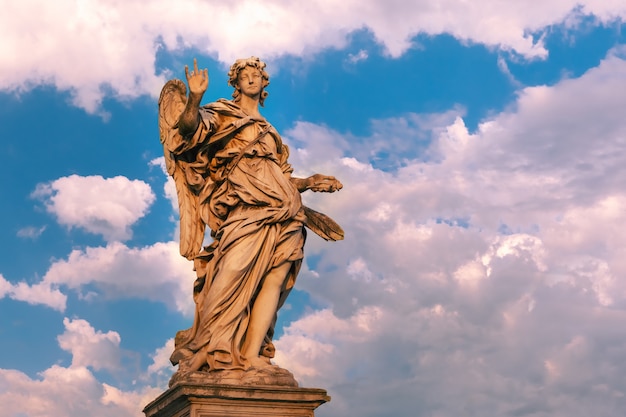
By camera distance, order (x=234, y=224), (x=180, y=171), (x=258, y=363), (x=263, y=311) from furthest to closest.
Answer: (x=180, y=171)
(x=234, y=224)
(x=263, y=311)
(x=258, y=363)

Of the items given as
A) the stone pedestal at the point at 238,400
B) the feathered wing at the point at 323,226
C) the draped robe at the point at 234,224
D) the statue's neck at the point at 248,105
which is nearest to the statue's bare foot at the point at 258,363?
the draped robe at the point at 234,224

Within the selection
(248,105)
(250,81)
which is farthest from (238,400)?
A: (250,81)

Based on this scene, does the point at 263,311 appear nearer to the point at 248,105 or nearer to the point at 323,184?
the point at 323,184

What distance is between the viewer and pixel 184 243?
14070 mm

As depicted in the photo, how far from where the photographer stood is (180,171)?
46.8 ft

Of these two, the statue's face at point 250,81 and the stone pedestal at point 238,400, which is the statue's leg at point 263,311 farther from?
the statue's face at point 250,81

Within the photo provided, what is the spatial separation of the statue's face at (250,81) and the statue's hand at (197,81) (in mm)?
1352

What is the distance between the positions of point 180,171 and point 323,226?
239cm

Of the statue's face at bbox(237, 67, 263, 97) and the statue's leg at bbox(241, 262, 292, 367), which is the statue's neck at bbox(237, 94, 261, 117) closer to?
the statue's face at bbox(237, 67, 263, 97)

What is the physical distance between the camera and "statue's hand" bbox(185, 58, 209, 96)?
1316cm

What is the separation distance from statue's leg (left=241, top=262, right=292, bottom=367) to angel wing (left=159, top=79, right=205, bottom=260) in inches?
53.0

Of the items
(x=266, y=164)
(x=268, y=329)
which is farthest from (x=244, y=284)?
(x=266, y=164)

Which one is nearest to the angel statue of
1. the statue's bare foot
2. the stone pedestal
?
the statue's bare foot

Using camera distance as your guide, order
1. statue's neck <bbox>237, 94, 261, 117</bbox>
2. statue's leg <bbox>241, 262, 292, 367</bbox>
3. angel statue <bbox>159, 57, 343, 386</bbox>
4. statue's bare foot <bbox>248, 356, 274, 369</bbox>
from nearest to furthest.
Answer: statue's bare foot <bbox>248, 356, 274, 369</bbox> < angel statue <bbox>159, 57, 343, 386</bbox> < statue's leg <bbox>241, 262, 292, 367</bbox> < statue's neck <bbox>237, 94, 261, 117</bbox>
